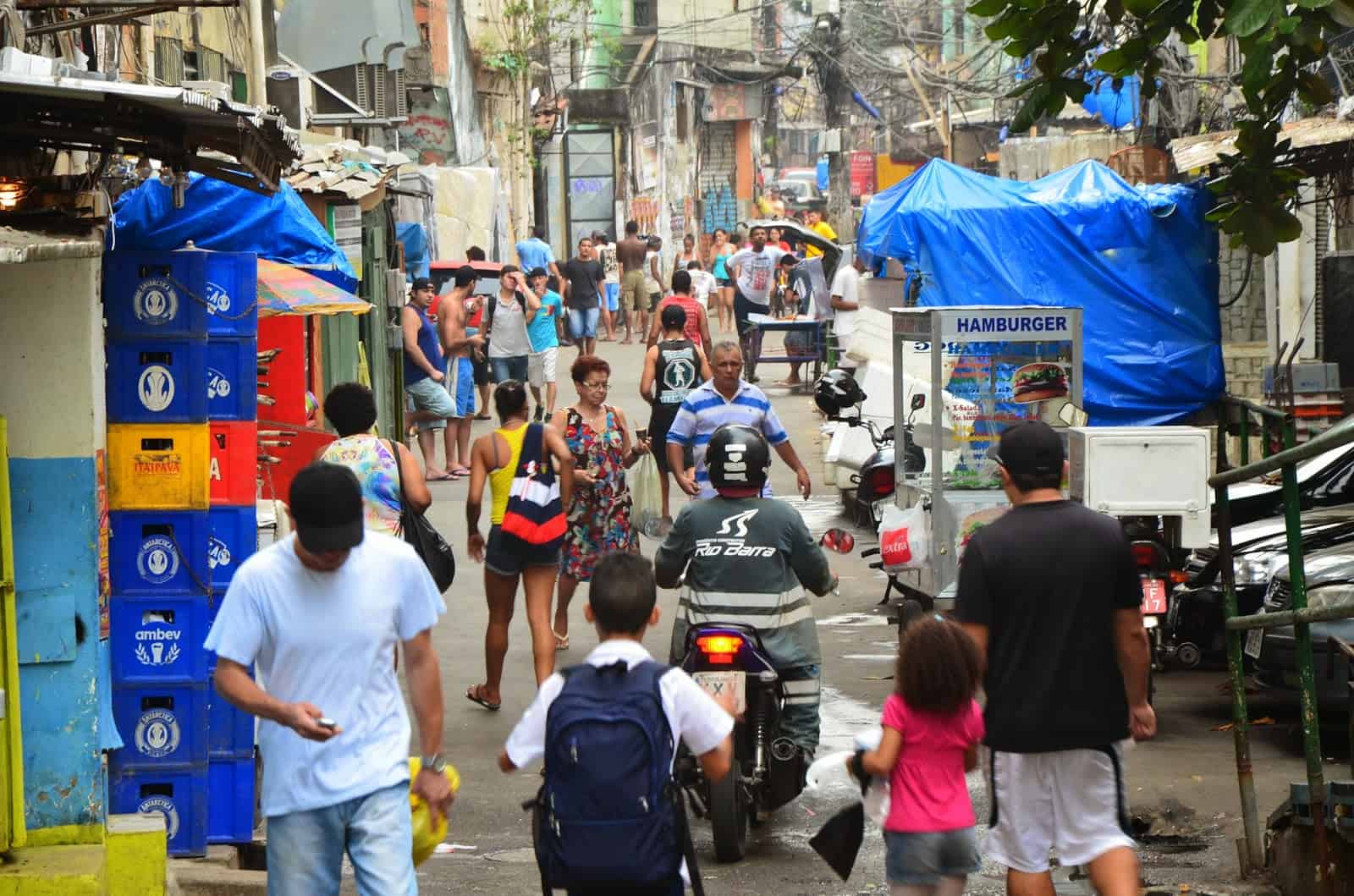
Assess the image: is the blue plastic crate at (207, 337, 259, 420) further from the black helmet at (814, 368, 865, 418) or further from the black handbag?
the black helmet at (814, 368, 865, 418)

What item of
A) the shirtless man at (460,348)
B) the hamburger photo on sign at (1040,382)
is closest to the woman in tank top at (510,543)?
the hamburger photo on sign at (1040,382)

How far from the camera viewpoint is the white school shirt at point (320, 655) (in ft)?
15.2

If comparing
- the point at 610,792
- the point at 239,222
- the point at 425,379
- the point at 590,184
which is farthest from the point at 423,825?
the point at 590,184

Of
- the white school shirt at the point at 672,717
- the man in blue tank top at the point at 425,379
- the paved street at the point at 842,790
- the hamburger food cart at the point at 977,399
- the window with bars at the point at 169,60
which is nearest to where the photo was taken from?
the white school shirt at the point at 672,717

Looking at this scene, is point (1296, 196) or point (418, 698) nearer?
point (418, 698)

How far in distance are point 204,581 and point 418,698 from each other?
6.89 ft

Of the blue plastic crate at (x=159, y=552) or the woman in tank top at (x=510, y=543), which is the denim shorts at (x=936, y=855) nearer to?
the blue plastic crate at (x=159, y=552)

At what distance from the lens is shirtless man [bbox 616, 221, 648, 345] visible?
105 ft

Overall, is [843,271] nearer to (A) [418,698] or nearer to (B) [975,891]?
(B) [975,891]

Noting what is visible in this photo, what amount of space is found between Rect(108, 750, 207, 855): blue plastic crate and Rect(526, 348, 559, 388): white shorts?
13340mm

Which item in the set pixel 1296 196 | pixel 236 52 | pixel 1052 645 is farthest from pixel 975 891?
pixel 236 52

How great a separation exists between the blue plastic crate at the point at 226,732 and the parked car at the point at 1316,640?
4568 mm

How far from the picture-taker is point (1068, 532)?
17.1ft

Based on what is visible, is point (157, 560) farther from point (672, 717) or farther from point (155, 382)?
point (672, 717)
